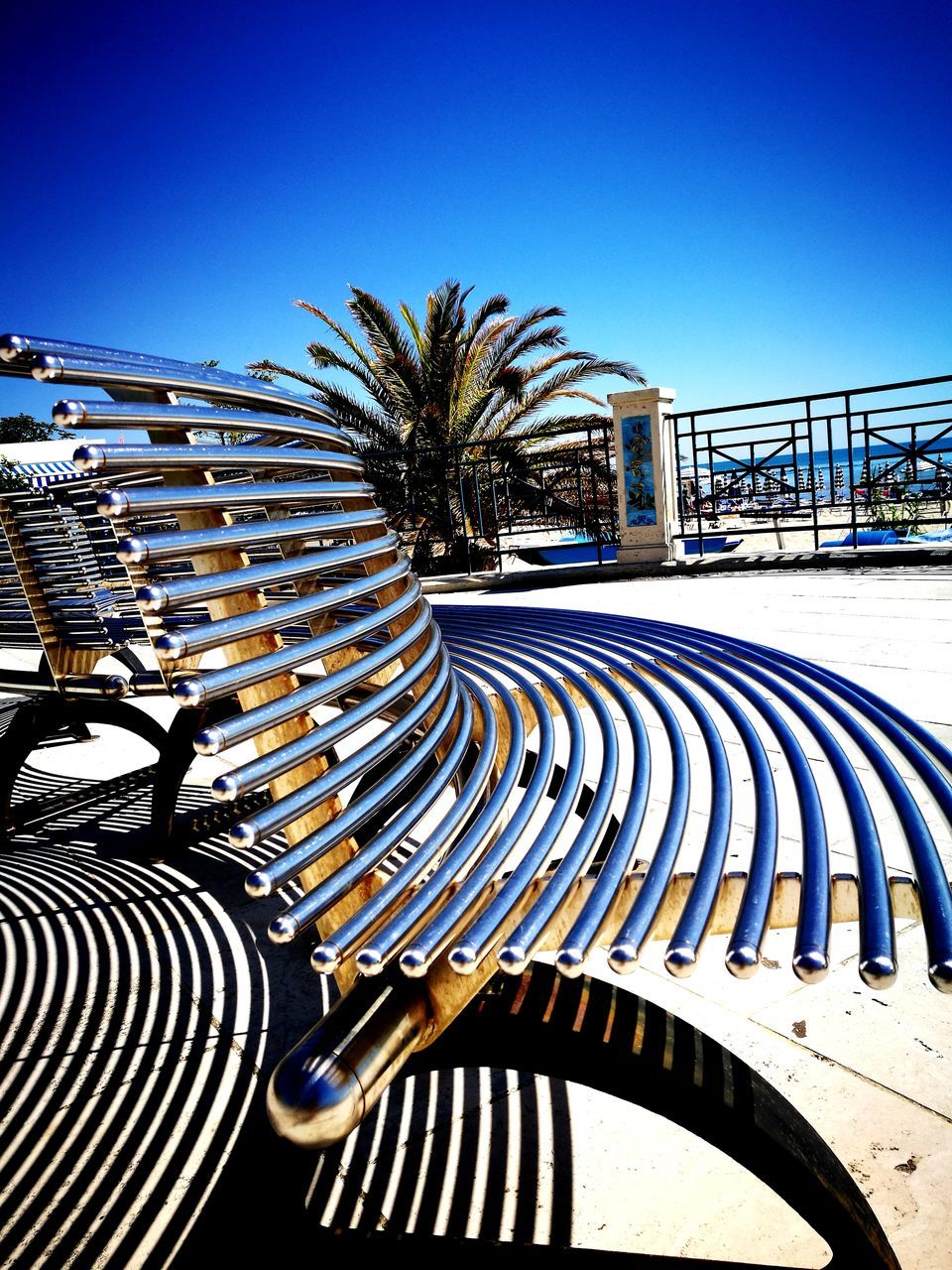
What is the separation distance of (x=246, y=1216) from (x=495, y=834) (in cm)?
48

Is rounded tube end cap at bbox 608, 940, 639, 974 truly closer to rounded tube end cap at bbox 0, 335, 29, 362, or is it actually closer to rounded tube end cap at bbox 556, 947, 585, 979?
rounded tube end cap at bbox 556, 947, 585, 979

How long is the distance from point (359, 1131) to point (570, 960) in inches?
39.6

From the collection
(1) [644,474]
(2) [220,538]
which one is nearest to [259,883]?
(2) [220,538]

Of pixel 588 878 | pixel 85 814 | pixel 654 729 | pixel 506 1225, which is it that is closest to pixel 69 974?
pixel 85 814

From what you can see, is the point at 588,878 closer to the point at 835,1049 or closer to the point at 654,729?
the point at 835,1049

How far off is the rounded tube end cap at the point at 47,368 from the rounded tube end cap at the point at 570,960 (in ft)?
2.01

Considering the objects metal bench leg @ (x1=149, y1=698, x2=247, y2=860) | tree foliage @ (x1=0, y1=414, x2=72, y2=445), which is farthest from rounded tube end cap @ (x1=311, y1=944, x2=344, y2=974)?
tree foliage @ (x1=0, y1=414, x2=72, y2=445)

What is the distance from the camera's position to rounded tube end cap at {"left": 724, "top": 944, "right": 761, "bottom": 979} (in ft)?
2.23

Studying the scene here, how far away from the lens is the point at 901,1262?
3.63ft

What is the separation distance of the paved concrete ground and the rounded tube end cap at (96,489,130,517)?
0.71m

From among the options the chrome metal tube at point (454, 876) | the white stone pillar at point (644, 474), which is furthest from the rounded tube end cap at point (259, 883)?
the white stone pillar at point (644, 474)

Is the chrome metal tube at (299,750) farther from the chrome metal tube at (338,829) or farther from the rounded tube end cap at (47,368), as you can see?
the rounded tube end cap at (47,368)

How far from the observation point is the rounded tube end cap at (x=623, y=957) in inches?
27.0

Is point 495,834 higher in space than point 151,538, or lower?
lower
